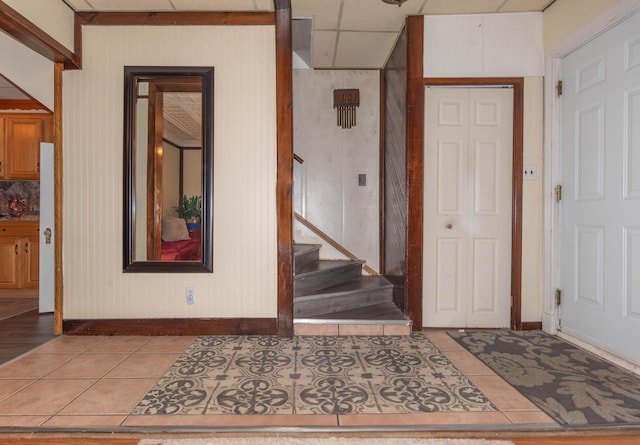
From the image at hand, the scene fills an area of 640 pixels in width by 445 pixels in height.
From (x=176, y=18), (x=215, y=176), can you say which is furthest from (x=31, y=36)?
(x=215, y=176)

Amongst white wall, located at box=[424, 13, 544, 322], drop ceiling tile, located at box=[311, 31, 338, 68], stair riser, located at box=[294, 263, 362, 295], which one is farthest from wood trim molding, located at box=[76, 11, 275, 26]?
stair riser, located at box=[294, 263, 362, 295]

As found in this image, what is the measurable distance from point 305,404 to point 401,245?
5.84 ft

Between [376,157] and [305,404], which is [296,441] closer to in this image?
[305,404]

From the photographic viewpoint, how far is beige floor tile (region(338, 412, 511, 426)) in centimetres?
170

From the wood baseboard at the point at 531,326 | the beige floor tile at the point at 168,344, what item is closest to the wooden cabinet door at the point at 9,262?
the beige floor tile at the point at 168,344

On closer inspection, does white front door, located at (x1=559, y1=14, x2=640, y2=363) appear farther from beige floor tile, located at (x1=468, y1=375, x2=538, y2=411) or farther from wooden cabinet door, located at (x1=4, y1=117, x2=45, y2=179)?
wooden cabinet door, located at (x1=4, y1=117, x2=45, y2=179)

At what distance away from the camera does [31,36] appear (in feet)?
8.23

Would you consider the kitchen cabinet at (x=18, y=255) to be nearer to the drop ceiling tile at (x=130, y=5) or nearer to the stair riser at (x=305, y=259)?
the drop ceiling tile at (x=130, y=5)

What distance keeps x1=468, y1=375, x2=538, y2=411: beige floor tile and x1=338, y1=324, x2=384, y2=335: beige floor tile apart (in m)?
0.86

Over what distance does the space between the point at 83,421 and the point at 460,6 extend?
3.66m

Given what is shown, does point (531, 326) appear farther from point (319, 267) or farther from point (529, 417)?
point (319, 267)

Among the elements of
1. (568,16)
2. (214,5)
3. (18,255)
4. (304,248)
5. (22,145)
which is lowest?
(18,255)

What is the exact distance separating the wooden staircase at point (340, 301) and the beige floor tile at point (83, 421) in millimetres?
1471

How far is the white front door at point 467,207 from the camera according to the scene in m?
3.18
